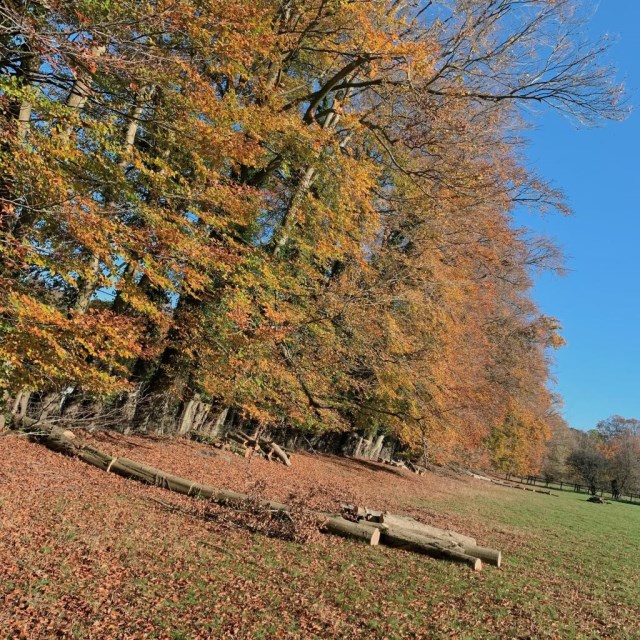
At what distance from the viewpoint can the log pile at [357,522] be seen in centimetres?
874

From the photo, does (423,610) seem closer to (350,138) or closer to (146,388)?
(146,388)

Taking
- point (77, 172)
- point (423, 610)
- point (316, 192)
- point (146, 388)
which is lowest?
point (423, 610)

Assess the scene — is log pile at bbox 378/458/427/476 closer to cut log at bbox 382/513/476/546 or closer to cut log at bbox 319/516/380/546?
cut log at bbox 382/513/476/546

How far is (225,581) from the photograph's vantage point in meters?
6.04

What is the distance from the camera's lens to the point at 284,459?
1967cm

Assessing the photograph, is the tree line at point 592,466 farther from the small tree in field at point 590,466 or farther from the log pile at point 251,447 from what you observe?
the log pile at point 251,447

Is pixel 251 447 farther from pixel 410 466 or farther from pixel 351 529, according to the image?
pixel 410 466

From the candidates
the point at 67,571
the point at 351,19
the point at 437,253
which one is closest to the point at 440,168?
the point at 351,19

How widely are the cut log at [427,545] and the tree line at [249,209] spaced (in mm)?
5839

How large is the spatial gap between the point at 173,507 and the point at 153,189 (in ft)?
21.5

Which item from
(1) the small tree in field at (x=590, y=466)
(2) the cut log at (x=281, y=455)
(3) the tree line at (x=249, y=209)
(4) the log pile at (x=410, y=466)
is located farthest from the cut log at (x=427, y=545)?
(1) the small tree in field at (x=590, y=466)

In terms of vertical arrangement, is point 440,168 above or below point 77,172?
above

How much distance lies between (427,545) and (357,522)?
4.67 ft

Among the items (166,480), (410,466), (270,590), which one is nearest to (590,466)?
(410,466)
